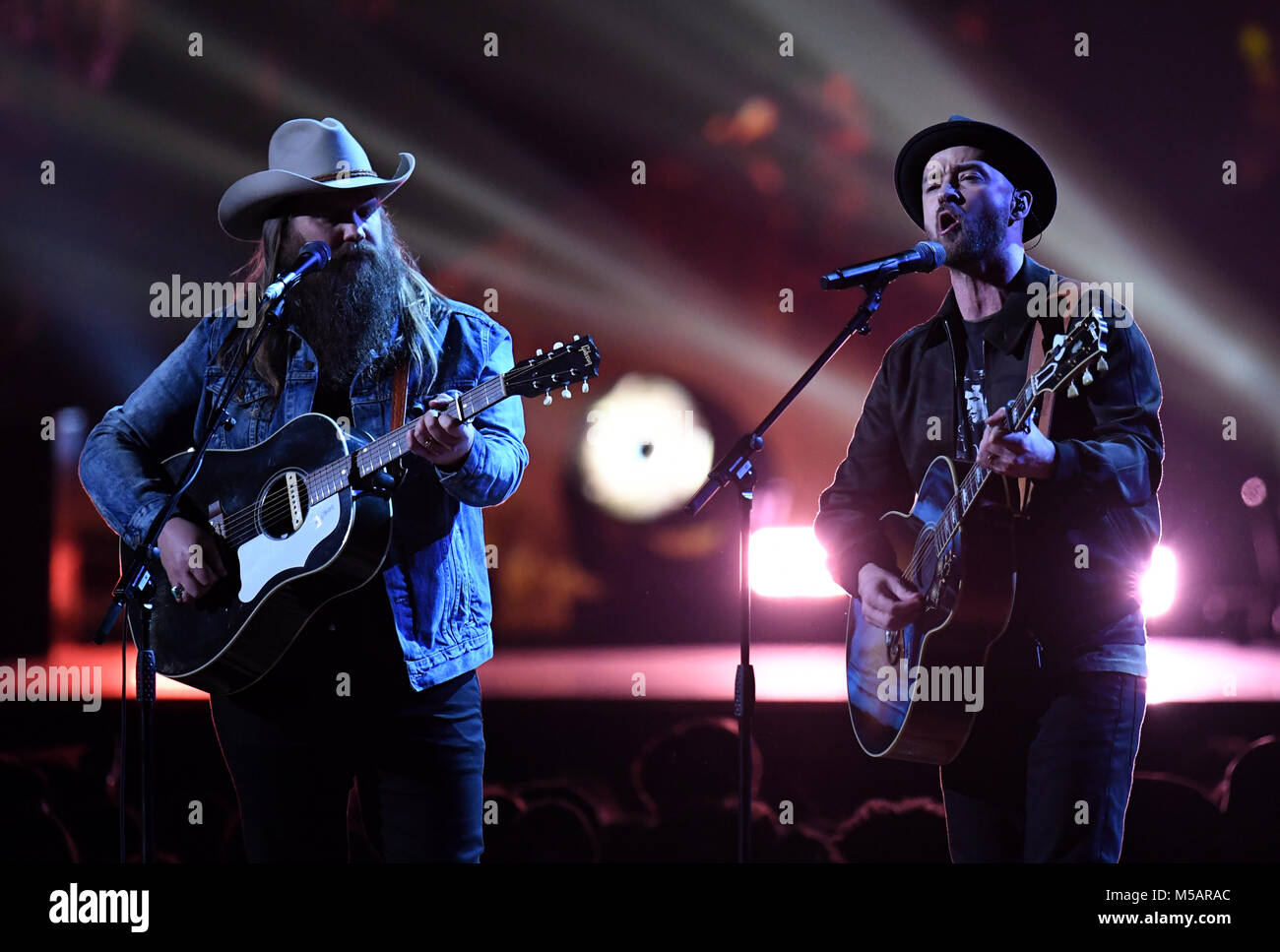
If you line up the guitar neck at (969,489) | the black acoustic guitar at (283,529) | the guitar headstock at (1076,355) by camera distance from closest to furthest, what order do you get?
the guitar headstock at (1076,355) < the guitar neck at (969,489) < the black acoustic guitar at (283,529)

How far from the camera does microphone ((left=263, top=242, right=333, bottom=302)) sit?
106 inches

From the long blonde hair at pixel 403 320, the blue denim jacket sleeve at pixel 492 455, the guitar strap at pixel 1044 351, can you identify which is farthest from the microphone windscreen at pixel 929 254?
the long blonde hair at pixel 403 320

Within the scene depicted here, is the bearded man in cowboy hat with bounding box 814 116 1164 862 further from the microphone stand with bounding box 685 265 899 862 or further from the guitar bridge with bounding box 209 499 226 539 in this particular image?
the guitar bridge with bounding box 209 499 226 539

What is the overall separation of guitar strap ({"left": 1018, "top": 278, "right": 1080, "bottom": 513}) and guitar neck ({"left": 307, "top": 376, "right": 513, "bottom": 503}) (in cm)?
115

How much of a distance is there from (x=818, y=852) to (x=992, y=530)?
4.35ft

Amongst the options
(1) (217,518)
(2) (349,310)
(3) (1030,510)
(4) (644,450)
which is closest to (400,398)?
(2) (349,310)

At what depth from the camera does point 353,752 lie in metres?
2.62

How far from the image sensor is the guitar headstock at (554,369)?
2572 millimetres

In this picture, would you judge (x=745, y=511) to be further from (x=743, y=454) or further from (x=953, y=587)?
(x=953, y=587)

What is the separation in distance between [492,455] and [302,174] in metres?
0.97

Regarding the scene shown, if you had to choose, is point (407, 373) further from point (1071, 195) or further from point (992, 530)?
point (1071, 195)

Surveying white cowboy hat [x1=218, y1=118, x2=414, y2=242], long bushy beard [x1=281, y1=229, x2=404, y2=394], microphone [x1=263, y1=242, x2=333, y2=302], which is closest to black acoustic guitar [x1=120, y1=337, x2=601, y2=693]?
long bushy beard [x1=281, y1=229, x2=404, y2=394]

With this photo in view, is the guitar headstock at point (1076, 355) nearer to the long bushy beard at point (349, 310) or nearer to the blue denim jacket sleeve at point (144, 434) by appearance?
the long bushy beard at point (349, 310)
